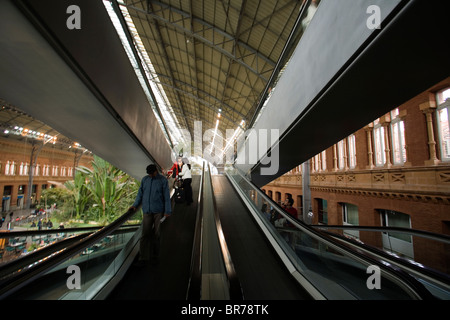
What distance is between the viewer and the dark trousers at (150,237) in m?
3.13

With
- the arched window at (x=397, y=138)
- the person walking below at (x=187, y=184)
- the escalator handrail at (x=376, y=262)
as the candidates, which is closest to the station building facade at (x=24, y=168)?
the person walking below at (x=187, y=184)

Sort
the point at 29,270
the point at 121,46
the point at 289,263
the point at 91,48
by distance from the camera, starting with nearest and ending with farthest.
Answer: the point at 29,270 → the point at 91,48 → the point at 289,263 → the point at 121,46

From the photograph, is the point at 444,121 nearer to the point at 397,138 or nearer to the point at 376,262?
the point at 397,138

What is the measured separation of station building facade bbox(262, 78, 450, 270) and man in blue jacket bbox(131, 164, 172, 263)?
13.4ft

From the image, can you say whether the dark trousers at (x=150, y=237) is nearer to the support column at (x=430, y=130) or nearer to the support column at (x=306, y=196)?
the support column at (x=430, y=130)

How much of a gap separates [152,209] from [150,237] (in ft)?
1.32

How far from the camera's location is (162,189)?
3.41 meters

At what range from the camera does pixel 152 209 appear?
330cm

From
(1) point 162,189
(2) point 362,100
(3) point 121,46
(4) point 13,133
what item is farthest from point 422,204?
(4) point 13,133

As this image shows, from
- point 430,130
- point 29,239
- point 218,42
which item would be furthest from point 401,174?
point 29,239

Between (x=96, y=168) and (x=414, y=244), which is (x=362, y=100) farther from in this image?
(x=96, y=168)

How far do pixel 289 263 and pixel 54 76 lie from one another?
12.7ft

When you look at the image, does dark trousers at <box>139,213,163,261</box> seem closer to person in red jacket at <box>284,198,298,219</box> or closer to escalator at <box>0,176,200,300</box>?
escalator at <box>0,176,200,300</box>

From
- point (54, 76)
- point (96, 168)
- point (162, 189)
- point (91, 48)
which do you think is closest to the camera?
point (54, 76)
